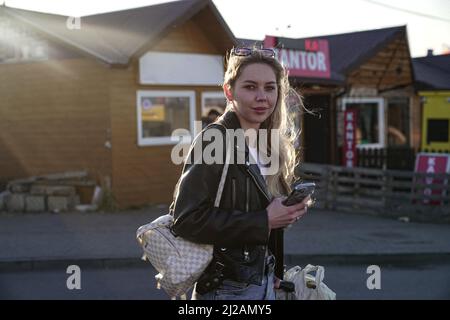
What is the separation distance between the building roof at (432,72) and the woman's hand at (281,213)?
758 inches

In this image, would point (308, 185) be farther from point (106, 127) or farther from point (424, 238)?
point (106, 127)

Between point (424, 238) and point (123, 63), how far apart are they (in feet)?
21.7

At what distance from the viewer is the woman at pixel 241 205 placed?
2.43 metres

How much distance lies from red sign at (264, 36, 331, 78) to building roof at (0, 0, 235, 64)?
2637 millimetres

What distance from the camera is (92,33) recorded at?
1395cm

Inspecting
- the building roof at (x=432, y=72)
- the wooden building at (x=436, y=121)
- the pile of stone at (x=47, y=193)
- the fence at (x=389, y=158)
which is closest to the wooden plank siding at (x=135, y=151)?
the pile of stone at (x=47, y=193)

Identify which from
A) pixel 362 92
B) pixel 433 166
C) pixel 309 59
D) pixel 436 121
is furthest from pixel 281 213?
pixel 362 92

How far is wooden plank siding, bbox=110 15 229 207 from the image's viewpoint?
12797mm

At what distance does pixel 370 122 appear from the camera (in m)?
19.7

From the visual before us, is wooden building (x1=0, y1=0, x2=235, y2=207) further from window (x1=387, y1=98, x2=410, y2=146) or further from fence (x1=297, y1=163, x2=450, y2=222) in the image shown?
window (x1=387, y1=98, x2=410, y2=146)

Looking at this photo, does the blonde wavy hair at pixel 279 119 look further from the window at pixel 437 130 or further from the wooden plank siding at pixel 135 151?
the window at pixel 437 130

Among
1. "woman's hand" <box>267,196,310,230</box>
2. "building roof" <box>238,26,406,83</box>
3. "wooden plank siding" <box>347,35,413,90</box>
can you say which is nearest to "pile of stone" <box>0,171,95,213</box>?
"building roof" <box>238,26,406,83</box>
